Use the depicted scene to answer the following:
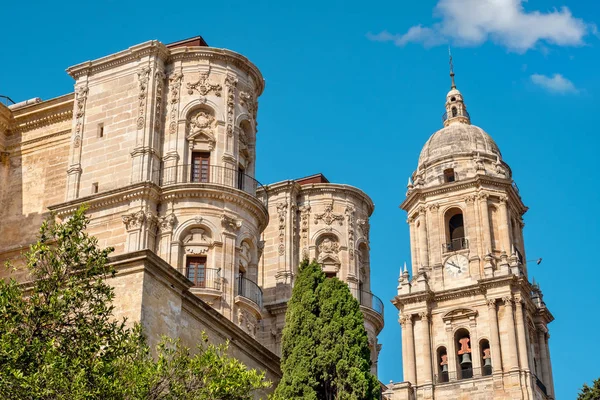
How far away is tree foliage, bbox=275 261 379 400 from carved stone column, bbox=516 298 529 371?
32.0 metres

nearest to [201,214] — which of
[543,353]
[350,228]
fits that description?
[350,228]

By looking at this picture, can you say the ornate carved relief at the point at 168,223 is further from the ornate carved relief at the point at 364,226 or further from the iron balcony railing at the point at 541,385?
the iron balcony railing at the point at 541,385

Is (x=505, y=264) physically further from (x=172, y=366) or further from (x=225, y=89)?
(x=172, y=366)

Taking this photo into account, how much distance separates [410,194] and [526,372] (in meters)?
14.5

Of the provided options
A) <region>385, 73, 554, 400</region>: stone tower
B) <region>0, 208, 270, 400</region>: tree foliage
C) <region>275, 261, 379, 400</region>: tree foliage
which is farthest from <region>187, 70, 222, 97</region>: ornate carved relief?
<region>385, 73, 554, 400</region>: stone tower

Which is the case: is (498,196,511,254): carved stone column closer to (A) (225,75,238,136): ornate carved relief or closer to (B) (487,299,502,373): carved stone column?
(B) (487,299,502,373): carved stone column

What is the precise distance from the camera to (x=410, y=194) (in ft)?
218

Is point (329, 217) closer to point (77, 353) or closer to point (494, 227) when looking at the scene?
point (494, 227)

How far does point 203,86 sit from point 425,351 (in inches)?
1033

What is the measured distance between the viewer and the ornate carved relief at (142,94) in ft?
128

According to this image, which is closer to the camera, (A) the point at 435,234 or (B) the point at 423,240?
(A) the point at 435,234

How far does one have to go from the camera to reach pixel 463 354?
6025cm

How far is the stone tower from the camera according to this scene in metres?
58.4

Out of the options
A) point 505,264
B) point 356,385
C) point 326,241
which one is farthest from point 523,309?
point 356,385
